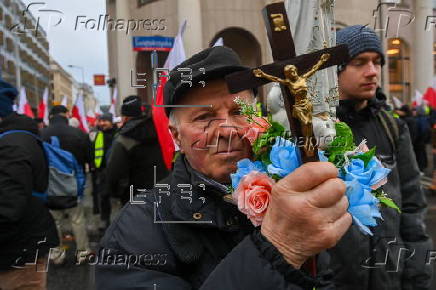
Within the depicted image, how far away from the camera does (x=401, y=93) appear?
19.2 metres

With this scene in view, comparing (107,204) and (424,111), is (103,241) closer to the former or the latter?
(107,204)

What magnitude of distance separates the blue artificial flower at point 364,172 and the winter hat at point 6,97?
8.85 ft

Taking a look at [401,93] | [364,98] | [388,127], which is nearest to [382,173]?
[364,98]

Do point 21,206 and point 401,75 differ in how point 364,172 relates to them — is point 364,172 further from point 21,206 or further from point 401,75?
point 401,75

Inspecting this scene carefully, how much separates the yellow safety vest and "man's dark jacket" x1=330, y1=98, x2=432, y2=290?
194 inches

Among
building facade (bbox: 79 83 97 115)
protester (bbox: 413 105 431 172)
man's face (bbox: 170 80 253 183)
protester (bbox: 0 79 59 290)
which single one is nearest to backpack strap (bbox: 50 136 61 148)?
building facade (bbox: 79 83 97 115)

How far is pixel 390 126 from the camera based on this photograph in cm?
237

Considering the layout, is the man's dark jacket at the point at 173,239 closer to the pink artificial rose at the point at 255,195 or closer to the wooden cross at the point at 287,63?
the pink artificial rose at the point at 255,195

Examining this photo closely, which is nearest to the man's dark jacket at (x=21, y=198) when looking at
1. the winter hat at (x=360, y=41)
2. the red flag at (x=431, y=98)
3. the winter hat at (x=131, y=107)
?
the winter hat at (x=131, y=107)

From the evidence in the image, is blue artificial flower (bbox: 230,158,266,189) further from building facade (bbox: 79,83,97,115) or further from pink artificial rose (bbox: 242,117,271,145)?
building facade (bbox: 79,83,97,115)

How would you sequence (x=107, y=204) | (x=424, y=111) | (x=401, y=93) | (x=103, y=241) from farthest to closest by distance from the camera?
1. (x=401, y=93)
2. (x=424, y=111)
3. (x=107, y=204)
4. (x=103, y=241)

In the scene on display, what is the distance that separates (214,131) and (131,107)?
2.94 meters

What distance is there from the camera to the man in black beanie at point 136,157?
4.43 meters

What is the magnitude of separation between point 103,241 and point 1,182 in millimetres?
1655
